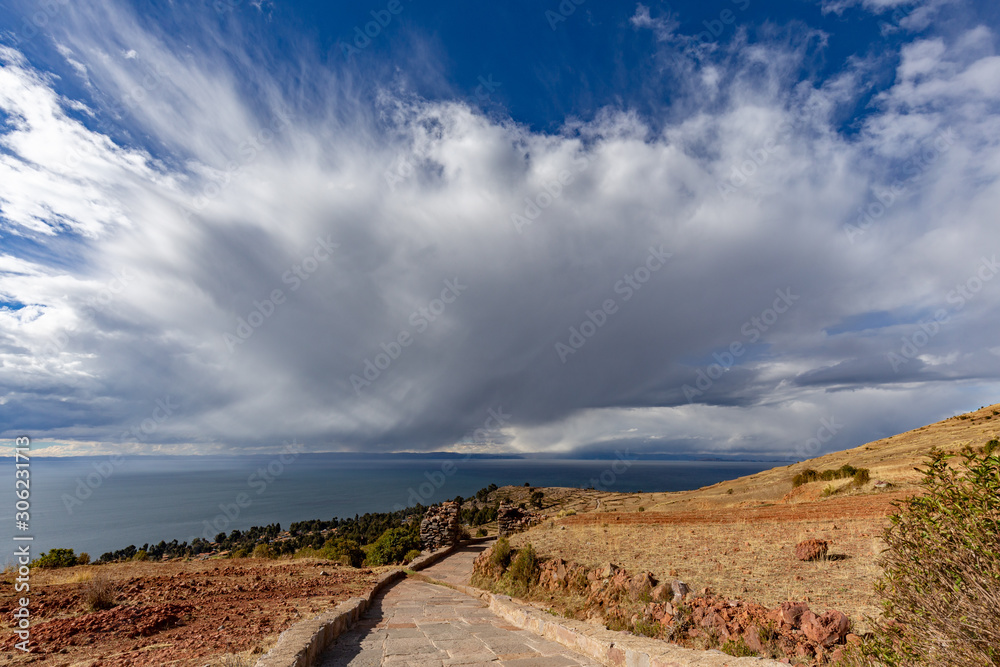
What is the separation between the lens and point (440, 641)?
7324 mm

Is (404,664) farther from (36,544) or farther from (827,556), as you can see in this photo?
(36,544)

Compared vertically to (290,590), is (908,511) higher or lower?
higher

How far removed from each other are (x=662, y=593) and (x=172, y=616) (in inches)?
369

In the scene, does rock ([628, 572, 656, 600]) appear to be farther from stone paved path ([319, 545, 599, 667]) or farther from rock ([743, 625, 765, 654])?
rock ([743, 625, 765, 654])

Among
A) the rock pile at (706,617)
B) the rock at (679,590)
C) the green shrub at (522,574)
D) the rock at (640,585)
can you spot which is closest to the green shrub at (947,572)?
the rock pile at (706,617)

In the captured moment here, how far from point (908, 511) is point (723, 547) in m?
10.9

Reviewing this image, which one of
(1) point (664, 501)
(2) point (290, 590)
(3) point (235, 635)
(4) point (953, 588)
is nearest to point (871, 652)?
(4) point (953, 588)

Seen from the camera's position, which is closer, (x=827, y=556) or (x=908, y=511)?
(x=908, y=511)

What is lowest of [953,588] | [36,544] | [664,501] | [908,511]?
[36,544]

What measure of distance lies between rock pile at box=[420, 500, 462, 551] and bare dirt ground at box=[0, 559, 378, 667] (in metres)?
11.3

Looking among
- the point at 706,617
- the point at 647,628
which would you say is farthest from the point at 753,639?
the point at 647,628

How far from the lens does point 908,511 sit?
4055 millimetres

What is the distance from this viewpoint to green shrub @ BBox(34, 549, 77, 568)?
1944 cm

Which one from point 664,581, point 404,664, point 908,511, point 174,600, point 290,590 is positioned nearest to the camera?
Answer: point 908,511
